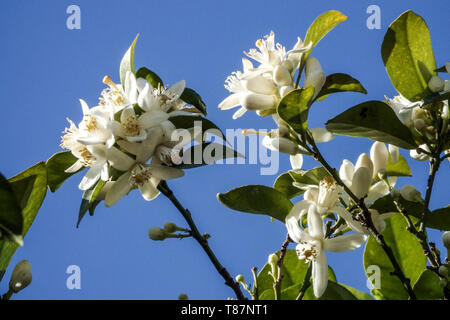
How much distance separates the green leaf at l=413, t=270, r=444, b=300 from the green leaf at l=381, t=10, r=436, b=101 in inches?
17.0

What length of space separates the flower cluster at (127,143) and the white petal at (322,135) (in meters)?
0.34

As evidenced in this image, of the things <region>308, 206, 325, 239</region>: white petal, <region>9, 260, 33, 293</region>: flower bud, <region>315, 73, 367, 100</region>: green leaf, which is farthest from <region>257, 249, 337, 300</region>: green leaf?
<region>9, 260, 33, 293</region>: flower bud

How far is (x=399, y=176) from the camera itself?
54.4 inches

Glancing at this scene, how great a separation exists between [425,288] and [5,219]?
0.94m

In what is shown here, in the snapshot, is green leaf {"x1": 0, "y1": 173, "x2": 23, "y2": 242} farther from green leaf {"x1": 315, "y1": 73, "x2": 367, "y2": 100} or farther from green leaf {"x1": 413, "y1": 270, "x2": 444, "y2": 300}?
green leaf {"x1": 413, "y1": 270, "x2": 444, "y2": 300}

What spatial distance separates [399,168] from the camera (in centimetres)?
Result: 139

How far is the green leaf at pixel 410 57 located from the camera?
135 centimetres

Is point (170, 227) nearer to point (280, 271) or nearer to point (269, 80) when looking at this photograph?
point (280, 271)

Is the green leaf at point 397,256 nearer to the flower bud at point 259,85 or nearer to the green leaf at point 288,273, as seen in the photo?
the green leaf at point 288,273

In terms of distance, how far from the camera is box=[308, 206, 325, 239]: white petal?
124 centimetres

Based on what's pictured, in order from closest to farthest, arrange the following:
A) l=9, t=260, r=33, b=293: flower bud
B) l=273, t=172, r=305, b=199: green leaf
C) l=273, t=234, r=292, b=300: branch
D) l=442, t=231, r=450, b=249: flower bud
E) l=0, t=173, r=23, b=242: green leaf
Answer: l=0, t=173, r=23, b=242: green leaf < l=9, t=260, r=33, b=293: flower bud < l=273, t=234, r=292, b=300: branch < l=442, t=231, r=450, b=249: flower bud < l=273, t=172, r=305, b=199: green leaf

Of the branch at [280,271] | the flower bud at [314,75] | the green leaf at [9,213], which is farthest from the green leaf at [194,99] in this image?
the green leaf at [9,213]
